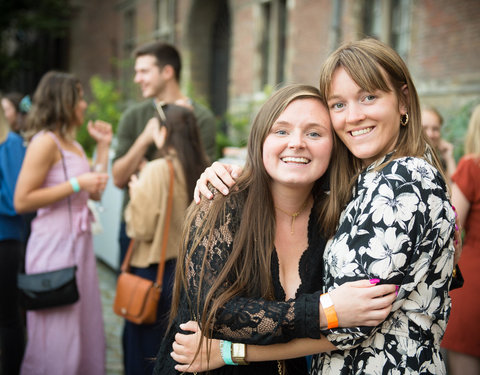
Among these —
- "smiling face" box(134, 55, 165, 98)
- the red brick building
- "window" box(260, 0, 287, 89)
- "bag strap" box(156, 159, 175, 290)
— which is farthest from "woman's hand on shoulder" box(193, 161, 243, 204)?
"window" box(260, 0, 287, 89)

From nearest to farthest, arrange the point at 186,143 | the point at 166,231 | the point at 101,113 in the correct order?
the point at 166,231
the point at 186,143
the point at 101,113

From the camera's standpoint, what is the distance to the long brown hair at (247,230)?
5.93 feet

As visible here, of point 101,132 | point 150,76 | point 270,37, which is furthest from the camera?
point 270,37

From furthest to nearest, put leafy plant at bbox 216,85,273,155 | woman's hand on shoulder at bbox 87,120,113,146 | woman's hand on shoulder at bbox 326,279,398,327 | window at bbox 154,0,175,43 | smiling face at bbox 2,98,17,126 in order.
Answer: window at bbox 154,0,175,43 < leafy plant at bbox 216,85,273,155 < smiling face at bbox 2,98,17,126 < woman's hand on shoulder at bbox 87,120,113,146 < woman's hand on shoulder at bbox 326,279,398,327

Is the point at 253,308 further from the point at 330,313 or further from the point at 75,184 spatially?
the point at 75,184

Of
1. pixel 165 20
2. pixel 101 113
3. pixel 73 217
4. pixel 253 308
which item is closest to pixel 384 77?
pixel 253 308

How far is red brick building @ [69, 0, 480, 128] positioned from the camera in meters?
6.96

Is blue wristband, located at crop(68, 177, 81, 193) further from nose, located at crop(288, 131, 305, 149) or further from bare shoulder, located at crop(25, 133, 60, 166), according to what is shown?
nose, located at crop(288, 131, 305, 149)

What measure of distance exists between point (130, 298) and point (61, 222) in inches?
30.0

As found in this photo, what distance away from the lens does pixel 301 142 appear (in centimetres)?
192

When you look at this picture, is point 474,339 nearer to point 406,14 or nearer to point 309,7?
point 406,14

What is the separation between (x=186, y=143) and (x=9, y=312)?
1662 mm

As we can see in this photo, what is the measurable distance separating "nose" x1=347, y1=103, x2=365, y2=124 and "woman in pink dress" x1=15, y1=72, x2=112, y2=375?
7.00 feet

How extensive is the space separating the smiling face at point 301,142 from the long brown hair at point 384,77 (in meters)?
0.11
